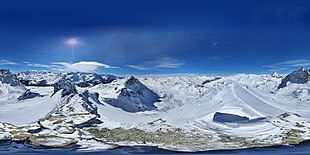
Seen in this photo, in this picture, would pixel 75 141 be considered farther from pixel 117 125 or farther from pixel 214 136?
pixel 214 136

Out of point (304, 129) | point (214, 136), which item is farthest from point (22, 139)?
point (304, 129)

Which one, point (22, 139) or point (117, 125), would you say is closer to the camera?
point (22, 139)

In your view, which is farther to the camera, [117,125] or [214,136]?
[117,125]

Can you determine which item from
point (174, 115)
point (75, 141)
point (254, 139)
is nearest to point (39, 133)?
point (75, 141)

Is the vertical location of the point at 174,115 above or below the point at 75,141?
above

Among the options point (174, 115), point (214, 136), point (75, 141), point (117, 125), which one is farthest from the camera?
point (174, 115)

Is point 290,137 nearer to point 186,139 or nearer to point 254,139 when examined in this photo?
point 254,139

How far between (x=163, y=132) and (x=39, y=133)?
50.0 meters

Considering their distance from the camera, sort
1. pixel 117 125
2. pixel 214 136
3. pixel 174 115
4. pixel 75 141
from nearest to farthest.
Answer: pixel 75 141 < pixel 214 136 < pixel 117 125 < pixel 174 115

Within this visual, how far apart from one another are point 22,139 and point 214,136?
74181 mm

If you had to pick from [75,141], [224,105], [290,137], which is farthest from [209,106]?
[75,141]

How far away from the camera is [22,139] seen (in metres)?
146

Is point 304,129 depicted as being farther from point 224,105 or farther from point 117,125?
point 117,125

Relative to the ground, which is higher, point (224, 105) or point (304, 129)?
point (224, 105)
